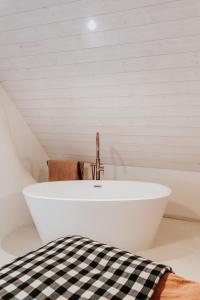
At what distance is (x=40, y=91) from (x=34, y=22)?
910 mm

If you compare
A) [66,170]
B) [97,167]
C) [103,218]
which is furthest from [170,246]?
[66,170]

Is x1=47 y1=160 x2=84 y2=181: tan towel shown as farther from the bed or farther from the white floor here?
the bed

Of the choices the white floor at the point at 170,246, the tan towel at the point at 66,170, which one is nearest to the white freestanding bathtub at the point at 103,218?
the white floor at the point at 170,246

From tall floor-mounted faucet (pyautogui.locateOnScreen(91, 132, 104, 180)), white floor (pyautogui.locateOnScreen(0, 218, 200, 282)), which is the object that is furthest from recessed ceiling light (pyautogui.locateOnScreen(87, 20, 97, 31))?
white floor (pyautogui.locateOnScreen(0, 218, 200, 282))

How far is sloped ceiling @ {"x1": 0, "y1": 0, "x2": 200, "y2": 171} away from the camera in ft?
7.11

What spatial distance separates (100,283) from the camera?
3.40ft

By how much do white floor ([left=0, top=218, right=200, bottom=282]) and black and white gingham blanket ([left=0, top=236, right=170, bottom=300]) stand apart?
4.47ft

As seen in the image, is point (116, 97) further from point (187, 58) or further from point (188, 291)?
point (188, 291)

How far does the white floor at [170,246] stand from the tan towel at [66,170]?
71cm

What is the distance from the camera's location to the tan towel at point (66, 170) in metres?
3.72

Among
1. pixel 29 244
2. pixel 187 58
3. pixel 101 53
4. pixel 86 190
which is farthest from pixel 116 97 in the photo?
pixel 29 244

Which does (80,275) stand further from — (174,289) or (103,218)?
(103,218)

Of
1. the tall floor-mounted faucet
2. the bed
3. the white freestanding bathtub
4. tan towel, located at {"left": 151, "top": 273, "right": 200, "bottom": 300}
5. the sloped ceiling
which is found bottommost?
the white freestanding bathtub

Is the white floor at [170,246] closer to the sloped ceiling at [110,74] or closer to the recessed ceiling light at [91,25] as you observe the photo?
the sloped ceiling at [110,74]
